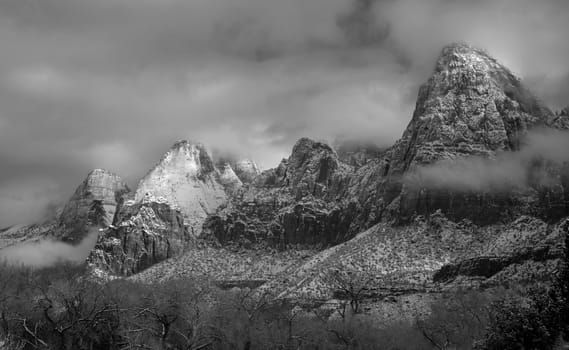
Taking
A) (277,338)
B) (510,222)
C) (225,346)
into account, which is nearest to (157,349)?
(225,346)

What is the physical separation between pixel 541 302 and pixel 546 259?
91.8m

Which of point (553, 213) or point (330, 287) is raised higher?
point (553, 213)

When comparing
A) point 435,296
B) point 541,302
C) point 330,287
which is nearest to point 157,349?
point 541,302

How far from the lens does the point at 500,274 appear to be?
480 ft

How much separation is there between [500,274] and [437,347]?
183ft

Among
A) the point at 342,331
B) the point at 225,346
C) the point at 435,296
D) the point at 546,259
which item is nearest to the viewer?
the point at 225,346

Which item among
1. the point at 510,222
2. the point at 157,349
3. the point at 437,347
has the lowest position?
the point at 437,347

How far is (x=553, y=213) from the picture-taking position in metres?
185

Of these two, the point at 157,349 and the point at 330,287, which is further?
the point at 330,287

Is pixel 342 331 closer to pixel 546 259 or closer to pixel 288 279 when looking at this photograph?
pixel 546 259

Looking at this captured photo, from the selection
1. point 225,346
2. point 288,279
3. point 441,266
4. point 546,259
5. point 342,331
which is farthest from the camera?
point 288,279

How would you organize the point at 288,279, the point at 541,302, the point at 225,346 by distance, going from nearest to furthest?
the point at 541,302 → the point at 225,346 → the point at 288,279

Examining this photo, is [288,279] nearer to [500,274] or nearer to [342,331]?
[500,274]

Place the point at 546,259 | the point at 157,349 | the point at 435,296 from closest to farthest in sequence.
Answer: the point at 157,349, the point at 546,259, the point at 435,296
